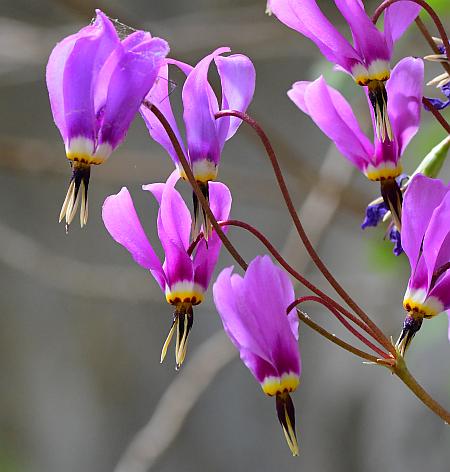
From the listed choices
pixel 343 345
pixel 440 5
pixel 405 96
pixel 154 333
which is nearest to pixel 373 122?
pixel 405 96

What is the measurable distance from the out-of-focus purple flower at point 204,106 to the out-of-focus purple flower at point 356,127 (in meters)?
0.05

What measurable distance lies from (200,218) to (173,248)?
0.03 m

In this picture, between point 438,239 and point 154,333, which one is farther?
point 154,333

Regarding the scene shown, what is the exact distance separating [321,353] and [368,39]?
1737 mm

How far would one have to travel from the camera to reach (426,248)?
449 millimetres

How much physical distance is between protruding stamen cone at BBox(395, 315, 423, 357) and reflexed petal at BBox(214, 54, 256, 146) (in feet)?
0.40

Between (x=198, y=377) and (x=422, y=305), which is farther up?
(x=422, y=305)

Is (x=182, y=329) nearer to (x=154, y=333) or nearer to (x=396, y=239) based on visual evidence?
(x=396, y=239)

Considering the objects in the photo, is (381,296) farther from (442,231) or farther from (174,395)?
(442,231)

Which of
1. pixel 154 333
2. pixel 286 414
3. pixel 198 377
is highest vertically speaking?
pixel 286 414

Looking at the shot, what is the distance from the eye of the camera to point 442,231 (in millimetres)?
443

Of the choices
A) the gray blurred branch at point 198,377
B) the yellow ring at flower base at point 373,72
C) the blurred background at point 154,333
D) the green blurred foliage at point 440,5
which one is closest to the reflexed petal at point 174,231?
the yellow ring at flower base at point 373,72

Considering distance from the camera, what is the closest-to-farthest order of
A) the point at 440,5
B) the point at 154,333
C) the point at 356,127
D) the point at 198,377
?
the point at 356,127, the point at 440,5, the point at 198,377, the point at 154,333

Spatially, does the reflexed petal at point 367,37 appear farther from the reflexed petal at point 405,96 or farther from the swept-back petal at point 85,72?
the swept-back petal at point 85,72
